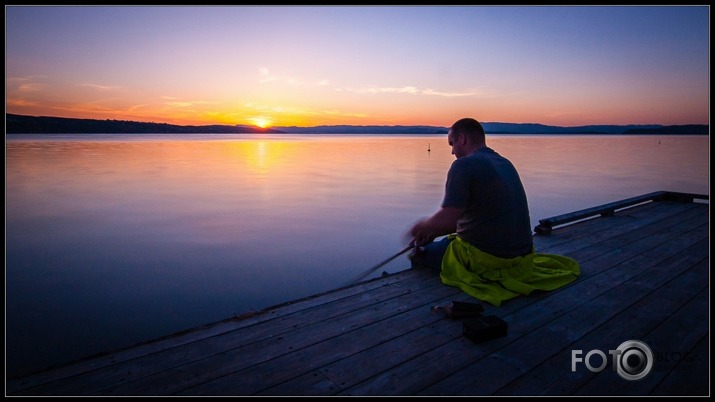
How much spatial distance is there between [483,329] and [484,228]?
103 cm

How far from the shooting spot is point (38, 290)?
218 inches

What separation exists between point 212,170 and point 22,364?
19.5m

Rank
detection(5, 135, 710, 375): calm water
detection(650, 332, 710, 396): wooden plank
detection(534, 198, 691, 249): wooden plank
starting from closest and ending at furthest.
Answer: detection(650, 332, 710, 396): wooden plank → detection(5, 135, 710, 375): calm water → detection(534, 198, 691, 249): wooden plank

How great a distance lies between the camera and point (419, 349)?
8.66 feet

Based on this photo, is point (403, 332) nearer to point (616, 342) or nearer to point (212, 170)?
point (616, 342)

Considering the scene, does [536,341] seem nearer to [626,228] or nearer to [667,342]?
[667,342]

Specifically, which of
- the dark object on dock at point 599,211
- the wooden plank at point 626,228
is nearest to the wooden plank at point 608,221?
the wooden plank at point 626,228

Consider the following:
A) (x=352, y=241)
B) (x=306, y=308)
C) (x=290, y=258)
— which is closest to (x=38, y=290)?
(x=290, y=258)

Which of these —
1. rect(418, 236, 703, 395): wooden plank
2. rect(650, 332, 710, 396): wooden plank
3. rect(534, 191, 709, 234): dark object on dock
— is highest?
rect(534, 191, 709, 234): dark object on dock

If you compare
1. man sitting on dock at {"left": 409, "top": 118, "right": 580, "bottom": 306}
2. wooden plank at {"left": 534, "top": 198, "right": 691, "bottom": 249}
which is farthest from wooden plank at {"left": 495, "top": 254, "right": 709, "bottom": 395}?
wooden plank at {"left": 534, "top": 198, "right": 691, "bottom": 249}

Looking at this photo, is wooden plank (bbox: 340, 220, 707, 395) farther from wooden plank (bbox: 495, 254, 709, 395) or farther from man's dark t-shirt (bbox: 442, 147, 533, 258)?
man's dark t-shirt (bbox: 442, 147, 533, 258)

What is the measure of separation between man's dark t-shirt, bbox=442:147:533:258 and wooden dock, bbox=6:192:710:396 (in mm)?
535

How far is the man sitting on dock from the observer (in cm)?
327

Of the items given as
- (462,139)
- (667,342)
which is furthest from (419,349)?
(462,139)
